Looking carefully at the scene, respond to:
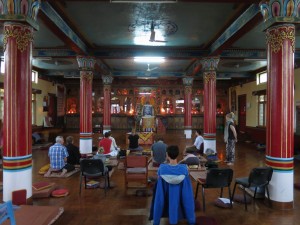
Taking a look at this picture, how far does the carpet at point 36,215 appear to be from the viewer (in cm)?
380

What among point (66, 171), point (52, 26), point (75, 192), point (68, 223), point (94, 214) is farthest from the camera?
point (66, 171)

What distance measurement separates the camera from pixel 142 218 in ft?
13.9

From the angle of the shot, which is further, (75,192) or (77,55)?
(77,55)

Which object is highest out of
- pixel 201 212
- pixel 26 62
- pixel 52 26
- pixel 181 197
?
pixel 52 26

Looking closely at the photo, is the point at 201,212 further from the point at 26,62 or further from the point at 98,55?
the point at 98,55

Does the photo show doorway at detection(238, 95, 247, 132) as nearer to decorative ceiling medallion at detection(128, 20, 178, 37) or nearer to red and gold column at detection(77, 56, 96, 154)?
red and gold column at detection(77, 56, 96, 154)

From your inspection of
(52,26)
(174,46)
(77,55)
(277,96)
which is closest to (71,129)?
(77,55)

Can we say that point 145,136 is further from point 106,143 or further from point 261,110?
point 261,110

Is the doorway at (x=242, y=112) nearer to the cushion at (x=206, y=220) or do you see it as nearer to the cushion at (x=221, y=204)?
the cushion at (x=221, y=204)

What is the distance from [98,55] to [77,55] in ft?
2.60

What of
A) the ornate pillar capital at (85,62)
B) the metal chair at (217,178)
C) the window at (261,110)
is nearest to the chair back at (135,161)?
the metal chair at (217,178)

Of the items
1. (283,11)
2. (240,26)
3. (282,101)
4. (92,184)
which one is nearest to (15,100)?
(92,184)

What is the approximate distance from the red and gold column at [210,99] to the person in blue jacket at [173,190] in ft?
22.2

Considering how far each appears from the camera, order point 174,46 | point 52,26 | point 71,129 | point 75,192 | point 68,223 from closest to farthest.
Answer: point 68,223
point 75,192
point 52,26
point 174,46
point 71,129
